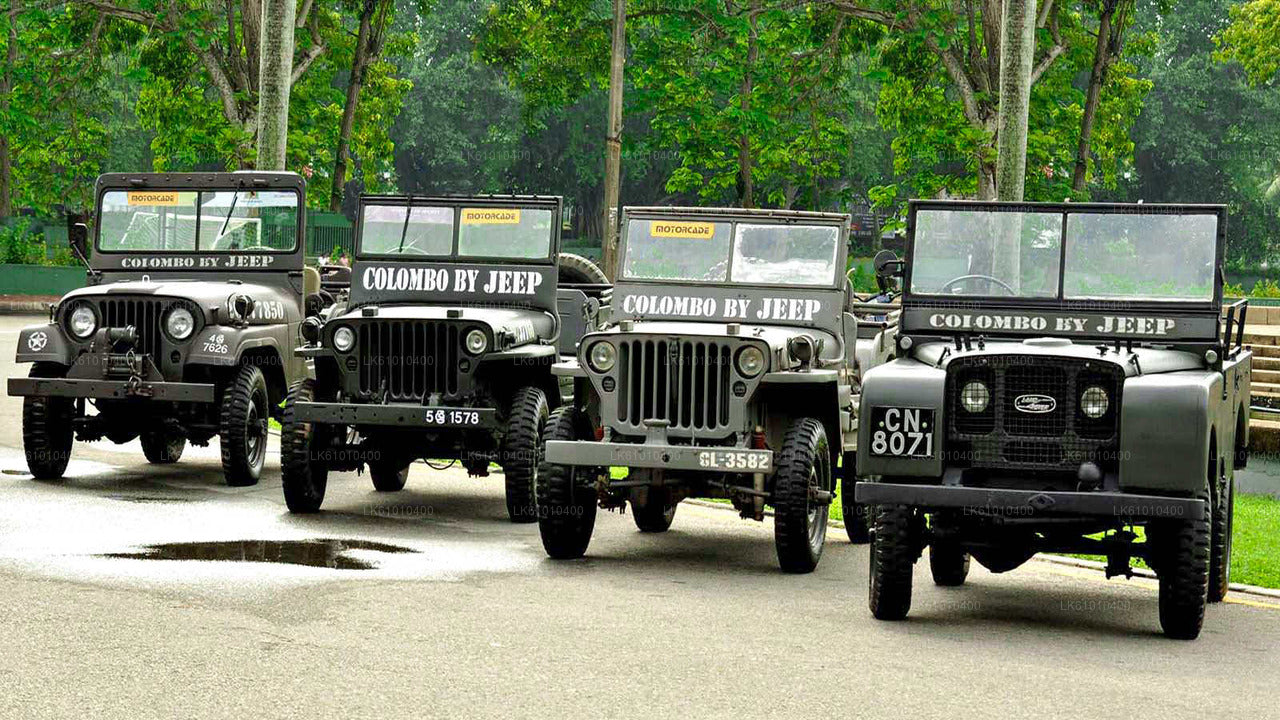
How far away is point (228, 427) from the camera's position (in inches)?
595

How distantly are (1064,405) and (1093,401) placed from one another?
0.49ft

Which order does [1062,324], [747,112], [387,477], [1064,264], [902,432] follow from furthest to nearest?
1. [747,112]
2. [387,477]
3. [1064,264]
4. [1062,324]
5. [902,432]

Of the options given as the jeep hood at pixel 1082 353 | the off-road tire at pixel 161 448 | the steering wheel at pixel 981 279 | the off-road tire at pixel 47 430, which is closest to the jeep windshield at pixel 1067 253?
the steering wheel at pixel 981 279

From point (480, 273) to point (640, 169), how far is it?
51124mm

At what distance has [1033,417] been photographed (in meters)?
9.61

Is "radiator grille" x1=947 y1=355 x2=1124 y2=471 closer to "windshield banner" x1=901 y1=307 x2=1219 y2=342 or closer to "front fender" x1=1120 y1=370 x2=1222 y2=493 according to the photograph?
"front fender" x1=1120 y1=370 x2=1222 y2=493

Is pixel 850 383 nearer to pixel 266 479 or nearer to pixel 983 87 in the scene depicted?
pixel 266 479

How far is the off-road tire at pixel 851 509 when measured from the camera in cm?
1323

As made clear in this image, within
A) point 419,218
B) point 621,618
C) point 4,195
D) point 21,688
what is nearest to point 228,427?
point 419,218

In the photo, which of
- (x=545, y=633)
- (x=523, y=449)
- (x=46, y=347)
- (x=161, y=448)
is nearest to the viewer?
(x=545, y=633)

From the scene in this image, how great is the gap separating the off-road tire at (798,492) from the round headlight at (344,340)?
3.64 metres

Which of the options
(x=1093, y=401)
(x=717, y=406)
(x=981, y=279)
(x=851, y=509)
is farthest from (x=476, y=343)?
(x=1093, y=401)

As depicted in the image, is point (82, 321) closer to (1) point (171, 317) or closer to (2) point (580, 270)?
(1) point (171, 317)

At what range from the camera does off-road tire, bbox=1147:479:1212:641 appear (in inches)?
364
